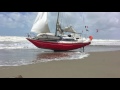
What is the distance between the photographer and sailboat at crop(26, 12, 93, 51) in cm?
2794

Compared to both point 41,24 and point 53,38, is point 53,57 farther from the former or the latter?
point 41,24

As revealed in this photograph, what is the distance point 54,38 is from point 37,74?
18650 mm

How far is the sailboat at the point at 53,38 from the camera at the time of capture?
2794 cm

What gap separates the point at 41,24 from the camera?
31.0 metres

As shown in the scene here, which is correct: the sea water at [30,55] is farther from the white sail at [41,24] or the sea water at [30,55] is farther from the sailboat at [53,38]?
the white sail at [41,24]

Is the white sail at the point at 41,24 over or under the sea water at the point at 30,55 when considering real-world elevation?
over

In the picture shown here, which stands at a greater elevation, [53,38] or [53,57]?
[53,38]

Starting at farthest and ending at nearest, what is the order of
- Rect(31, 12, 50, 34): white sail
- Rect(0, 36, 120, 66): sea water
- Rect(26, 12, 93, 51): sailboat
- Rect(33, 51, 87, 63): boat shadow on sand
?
Rect(31, 12, 50, 34): white sail, Rect(26, 12, 93, 51): sailboat, Rect(33, 51, 87, 63): boat shadow on sand, Rect(0, 36, 120, 66): sea water

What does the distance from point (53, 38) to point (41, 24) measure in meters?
3.66

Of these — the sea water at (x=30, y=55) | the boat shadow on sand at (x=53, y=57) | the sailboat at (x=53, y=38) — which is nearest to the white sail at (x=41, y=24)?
the sailboat at (x=53, y=38)

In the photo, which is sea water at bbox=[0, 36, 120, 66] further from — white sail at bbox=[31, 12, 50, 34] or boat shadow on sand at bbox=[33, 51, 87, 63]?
white sail at bbox=[31, 12, 50, 34]

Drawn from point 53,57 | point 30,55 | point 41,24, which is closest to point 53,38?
point 41,24

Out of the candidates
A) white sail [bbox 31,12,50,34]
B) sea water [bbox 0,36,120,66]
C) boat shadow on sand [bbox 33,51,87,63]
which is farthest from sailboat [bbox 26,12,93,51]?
boat shadow on sand [bbox 33,51,87,63]
